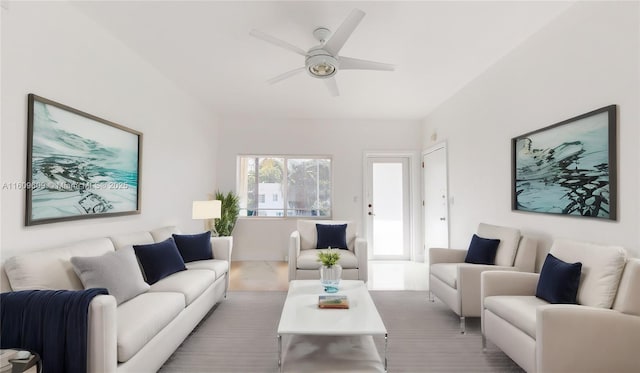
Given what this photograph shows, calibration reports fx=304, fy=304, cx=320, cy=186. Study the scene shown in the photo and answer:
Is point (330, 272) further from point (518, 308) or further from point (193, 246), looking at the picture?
point (193, 246)

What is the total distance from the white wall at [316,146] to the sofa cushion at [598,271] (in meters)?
3.66

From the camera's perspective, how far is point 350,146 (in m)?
5.74

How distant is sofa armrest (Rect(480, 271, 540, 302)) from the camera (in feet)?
7.72

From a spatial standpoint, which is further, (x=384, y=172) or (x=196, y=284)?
(x=384, y=172)

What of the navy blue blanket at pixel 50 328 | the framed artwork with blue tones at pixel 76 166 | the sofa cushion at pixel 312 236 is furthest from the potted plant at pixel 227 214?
the navy blue blanket at pixel 50 328

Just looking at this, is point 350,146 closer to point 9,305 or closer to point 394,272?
point 394,272

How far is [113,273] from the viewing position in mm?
2104

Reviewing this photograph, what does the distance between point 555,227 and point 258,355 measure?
2664 millimetres

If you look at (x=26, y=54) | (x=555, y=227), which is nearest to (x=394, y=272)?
(x=555, y=227)

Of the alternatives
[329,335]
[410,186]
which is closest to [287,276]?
[329,335]

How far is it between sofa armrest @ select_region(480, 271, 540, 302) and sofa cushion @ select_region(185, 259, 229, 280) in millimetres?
2528

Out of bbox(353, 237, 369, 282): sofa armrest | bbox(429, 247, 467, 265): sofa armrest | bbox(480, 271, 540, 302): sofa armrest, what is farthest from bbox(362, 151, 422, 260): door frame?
bbox(480, 271, 540, 302): sofa armrest

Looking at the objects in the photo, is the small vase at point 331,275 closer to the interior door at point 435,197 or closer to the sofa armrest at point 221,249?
the sofa armrest at point 221,249

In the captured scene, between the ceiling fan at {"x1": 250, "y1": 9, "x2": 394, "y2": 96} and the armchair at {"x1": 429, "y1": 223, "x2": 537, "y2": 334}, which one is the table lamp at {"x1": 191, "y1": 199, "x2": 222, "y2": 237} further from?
the armchair at {"x1": 429, "y1": 223, "x2": 537, "y2": 334}
